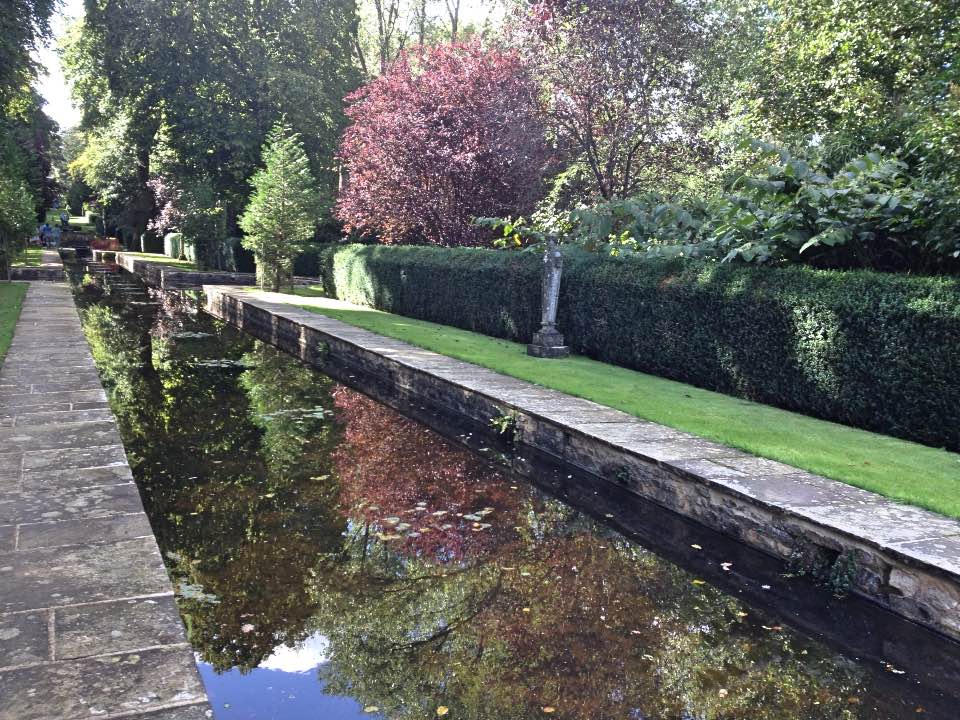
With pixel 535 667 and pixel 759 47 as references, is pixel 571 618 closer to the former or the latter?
pixel 535 667

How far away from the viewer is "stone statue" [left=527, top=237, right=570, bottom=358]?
1292 cm

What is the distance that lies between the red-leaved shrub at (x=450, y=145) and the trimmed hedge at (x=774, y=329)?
4108 mm

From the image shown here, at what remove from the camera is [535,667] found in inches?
152

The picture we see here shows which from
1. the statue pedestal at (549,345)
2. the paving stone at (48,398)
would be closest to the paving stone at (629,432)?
the statue pedestal at (549,345)

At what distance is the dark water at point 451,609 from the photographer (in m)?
3.67

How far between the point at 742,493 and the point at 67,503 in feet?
15.2

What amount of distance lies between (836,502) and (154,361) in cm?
1119

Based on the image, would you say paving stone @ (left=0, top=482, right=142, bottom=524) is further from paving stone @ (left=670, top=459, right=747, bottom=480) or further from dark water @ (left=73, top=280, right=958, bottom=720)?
paving stone @ (left=670, top=459, right=747, bottom=480)

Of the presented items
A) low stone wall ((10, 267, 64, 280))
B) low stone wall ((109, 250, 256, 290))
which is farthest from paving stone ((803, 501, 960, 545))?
low stone wall ((10, 267, 64, 280))

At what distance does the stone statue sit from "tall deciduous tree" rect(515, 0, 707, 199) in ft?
19.4

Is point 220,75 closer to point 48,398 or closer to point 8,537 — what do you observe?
point 48,398

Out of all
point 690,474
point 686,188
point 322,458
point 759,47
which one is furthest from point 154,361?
point 759,47

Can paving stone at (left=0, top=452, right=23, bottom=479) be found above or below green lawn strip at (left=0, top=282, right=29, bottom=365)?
below

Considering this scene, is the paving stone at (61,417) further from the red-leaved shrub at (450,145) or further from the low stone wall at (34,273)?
the low stone wall at (34,273)
